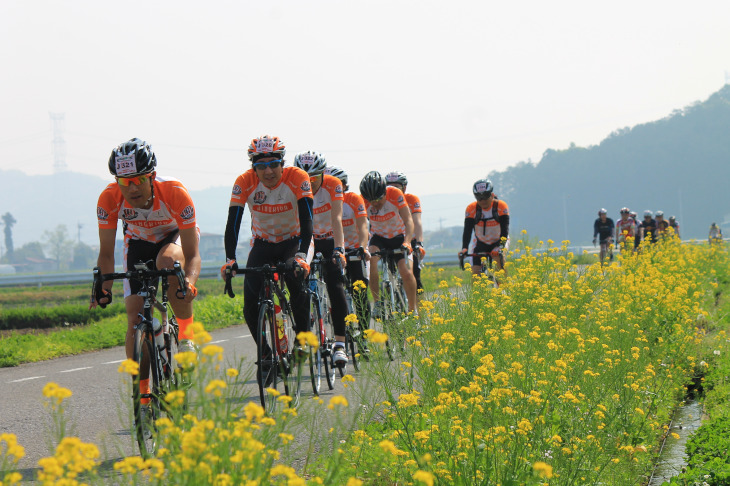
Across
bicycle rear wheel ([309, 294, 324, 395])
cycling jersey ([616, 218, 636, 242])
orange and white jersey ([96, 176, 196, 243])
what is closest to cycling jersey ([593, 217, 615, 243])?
cycling jersey ([616, 218, 636, 242])

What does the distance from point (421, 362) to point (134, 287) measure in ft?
6.88

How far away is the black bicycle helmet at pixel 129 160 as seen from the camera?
17.8 feet

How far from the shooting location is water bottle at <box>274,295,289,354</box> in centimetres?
663

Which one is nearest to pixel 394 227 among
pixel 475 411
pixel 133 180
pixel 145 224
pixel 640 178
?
pixel 145 224

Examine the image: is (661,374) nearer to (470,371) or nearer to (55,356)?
(470,371)

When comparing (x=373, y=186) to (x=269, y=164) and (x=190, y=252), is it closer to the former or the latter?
(x=269, y=164)

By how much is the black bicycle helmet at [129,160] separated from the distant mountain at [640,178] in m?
155

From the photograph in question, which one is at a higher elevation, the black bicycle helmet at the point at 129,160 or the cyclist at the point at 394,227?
the black bicycle helmet at the point at 129,160

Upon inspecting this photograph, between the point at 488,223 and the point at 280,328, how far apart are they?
6019 millimetres

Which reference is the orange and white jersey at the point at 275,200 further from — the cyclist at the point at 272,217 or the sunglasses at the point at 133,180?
the sunglasses at the point at 133,180

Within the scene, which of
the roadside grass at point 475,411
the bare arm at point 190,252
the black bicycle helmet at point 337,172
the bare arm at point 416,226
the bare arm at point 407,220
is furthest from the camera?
the bare arm at point 416,226

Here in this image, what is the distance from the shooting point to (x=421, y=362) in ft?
17.6

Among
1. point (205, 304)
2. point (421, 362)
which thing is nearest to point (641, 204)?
point (205, 304)

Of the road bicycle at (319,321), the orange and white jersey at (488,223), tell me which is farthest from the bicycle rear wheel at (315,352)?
the orange and white jersey at (488,223)
